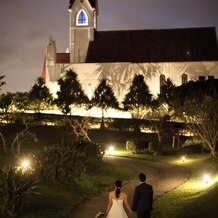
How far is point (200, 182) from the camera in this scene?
1967 cm

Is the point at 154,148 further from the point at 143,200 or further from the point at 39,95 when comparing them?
the point at 39,95

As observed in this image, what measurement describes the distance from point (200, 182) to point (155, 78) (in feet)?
135

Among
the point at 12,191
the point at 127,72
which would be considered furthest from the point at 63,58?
the point at 12,191

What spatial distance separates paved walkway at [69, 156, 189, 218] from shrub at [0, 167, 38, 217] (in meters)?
1.51

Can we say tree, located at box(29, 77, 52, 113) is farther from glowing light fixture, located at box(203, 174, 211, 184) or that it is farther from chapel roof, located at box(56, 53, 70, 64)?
glowing light fixture, located at box(203, 174, 211, 184)

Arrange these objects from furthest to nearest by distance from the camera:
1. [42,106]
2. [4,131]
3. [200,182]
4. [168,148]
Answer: [42,106] < [4,131] < [168,148] < [200,182]

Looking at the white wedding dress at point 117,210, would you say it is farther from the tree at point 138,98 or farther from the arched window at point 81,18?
the arched window at point 81,18

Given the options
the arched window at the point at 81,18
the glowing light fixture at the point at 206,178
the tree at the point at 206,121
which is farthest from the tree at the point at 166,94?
the glowing light fixture at the point at 206,178

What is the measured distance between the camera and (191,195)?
16484 millimetres

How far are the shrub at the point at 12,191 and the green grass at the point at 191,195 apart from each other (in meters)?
3.63

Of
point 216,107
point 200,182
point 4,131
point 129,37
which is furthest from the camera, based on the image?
point 129,37

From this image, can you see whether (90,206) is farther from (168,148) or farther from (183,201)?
(168,148)

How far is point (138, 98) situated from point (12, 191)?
41.0 m

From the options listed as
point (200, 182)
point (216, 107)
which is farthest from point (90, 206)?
point (216, 107)
